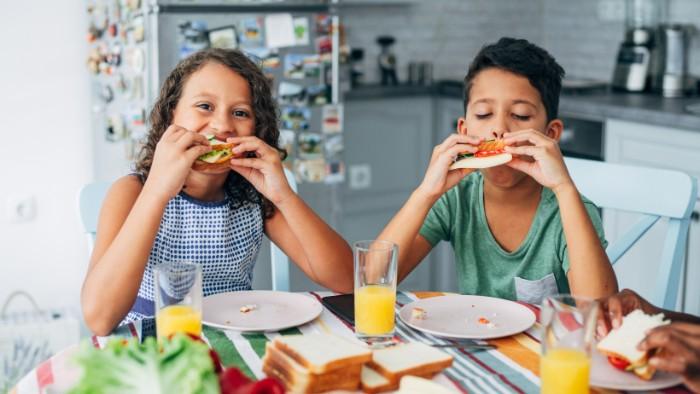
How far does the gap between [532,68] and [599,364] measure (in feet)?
2.59

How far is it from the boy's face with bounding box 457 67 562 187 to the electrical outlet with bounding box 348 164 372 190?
1.81 meters

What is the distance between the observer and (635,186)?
78.4 inches

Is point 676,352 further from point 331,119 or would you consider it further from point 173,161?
point 331,119

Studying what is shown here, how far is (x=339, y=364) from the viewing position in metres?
1.13

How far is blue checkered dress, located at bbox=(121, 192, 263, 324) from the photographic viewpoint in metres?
1.82

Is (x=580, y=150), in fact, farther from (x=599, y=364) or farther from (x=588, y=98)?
(x=599, y=364)

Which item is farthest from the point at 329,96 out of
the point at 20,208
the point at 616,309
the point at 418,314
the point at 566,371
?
the point at 566,371

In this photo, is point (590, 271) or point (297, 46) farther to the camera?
point (297, 46)

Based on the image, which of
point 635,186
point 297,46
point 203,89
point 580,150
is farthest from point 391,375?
point 580,150

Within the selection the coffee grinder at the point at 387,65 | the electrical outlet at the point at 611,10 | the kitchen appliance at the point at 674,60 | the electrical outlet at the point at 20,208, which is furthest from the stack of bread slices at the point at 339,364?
the electrical outlet at the point at 611,10

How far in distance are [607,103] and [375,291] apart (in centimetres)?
202

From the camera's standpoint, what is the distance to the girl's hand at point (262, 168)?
1727 millimetres

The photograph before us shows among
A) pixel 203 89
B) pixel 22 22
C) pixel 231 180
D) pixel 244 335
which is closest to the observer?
pixel 244 335

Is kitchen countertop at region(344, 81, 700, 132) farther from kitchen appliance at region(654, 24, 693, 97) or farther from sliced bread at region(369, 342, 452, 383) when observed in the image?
sliced bread at region(369, 342, 452, 383)
